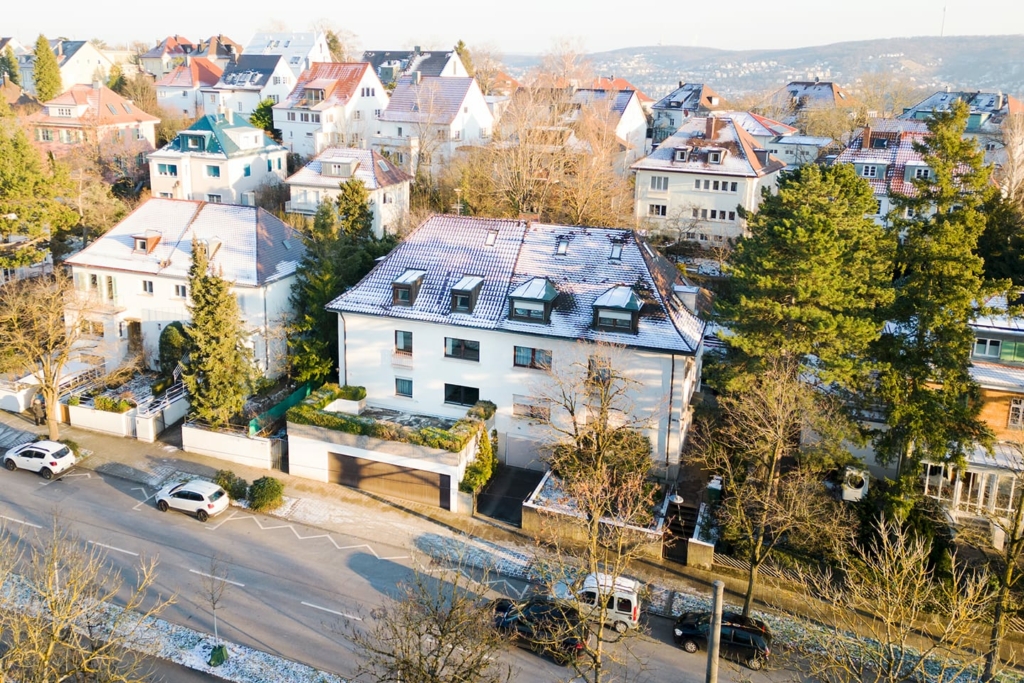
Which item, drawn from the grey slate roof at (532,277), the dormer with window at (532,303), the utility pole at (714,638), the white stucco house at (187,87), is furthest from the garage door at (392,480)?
the white stucco house at (187,87)

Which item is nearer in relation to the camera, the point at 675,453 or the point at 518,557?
the point at 518,557

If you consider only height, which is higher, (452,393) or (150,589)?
(452,393)

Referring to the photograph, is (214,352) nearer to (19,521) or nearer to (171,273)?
(171,273)

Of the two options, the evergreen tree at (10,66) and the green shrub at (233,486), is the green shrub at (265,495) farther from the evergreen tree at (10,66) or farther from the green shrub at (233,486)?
the evergreen tree at (10,66)

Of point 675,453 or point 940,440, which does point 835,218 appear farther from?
point 675,453

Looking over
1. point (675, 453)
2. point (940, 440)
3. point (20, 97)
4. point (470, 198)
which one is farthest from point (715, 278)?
point (20, 97)

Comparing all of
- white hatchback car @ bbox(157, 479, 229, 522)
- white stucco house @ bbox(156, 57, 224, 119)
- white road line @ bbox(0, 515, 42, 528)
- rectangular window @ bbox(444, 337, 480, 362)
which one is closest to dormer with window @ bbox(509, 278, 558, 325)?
rectangular window @ bbox(444, 337, 480, 362)

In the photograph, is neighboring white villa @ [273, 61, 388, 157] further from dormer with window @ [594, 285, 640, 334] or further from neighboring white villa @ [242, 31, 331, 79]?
dormer with window @ [594, 285, 640, 334]
